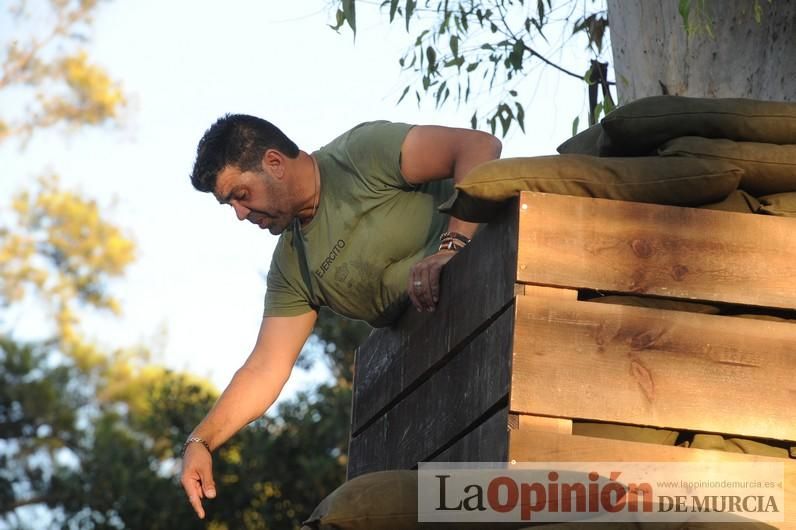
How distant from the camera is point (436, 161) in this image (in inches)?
157

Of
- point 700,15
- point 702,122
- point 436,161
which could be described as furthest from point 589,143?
point 700,15

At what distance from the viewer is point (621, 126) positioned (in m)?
3.21

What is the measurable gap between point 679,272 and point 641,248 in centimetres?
10

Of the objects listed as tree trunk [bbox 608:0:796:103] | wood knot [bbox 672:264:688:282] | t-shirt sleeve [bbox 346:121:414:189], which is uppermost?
tree trunk [bbox 608:0:796:103]

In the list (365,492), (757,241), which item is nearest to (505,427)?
(365,492)

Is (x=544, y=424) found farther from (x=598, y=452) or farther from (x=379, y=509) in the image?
(x=379, y=509)

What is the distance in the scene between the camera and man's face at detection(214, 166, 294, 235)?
4.30m

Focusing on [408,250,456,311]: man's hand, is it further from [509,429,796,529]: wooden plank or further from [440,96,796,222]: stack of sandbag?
[509,429,796,529]: wooden plank

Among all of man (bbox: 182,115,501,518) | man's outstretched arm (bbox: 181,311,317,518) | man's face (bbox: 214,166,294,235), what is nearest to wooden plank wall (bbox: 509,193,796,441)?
man (bbox: 182,115,501,518)

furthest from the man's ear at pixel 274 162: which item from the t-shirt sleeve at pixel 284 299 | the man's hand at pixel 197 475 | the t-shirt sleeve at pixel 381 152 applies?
the man's hand at pixel 197 475

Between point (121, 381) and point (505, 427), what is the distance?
58.2 ft

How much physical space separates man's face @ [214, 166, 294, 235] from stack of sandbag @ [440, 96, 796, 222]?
1.25m

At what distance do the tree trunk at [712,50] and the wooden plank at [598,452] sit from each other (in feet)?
6.27

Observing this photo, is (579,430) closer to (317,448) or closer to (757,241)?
(757,241)
